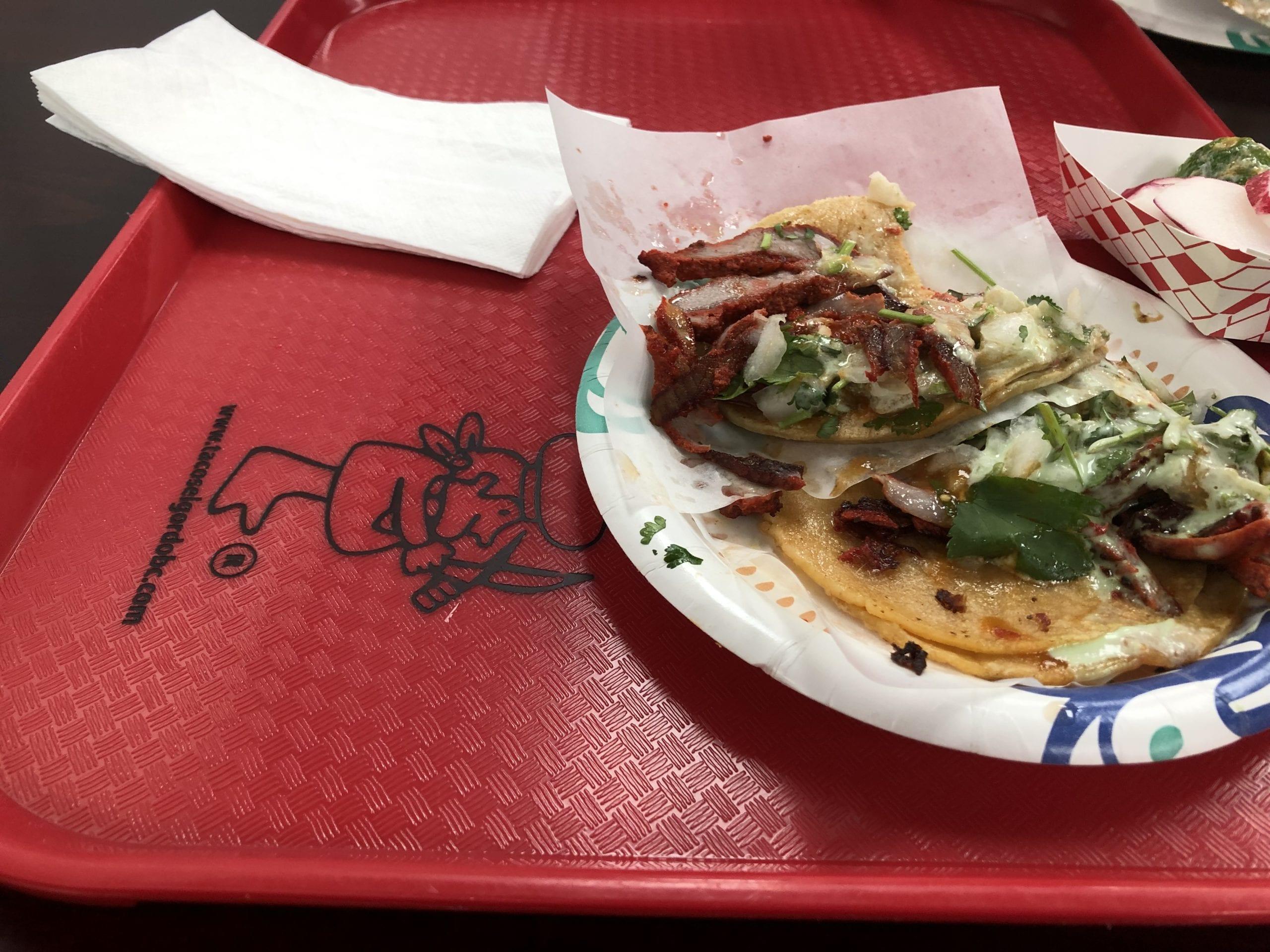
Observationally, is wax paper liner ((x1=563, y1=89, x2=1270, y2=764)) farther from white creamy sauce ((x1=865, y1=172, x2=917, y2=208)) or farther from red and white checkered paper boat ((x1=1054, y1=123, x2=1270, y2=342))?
white creamy sauce ((x1=865, y1=172, x2=917, y2=208))

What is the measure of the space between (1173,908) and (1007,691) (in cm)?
32

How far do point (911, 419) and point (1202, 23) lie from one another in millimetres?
2784

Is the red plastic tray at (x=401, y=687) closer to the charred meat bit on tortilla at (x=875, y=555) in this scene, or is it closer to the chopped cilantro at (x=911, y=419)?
the charred meat bit on tortilla at (x=875, y=555)

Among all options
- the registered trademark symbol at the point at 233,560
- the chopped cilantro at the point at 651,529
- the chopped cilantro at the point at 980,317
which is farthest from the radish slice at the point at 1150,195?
the registered trademark symbol at the point at 233,560

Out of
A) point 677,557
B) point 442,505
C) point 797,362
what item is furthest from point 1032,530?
point 442,505

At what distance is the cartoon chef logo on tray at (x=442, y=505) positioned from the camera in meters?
1.40

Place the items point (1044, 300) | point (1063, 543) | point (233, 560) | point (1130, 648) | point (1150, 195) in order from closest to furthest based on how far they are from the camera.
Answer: point (1130, 648) < point (1063, 543) < point (233, 560) < point (1044, 300) < point (1150, 195)

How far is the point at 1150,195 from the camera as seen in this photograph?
186 centimetres

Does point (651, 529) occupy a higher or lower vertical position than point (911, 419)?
lower

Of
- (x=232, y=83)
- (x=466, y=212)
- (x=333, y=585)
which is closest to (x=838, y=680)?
(x=333, y=585)

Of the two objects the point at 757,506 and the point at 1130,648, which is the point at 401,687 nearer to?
the point at 757,506

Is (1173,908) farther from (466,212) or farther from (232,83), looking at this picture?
(232,83)

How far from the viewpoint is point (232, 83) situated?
7.46 ft

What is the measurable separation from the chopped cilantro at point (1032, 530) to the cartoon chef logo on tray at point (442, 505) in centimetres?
67
